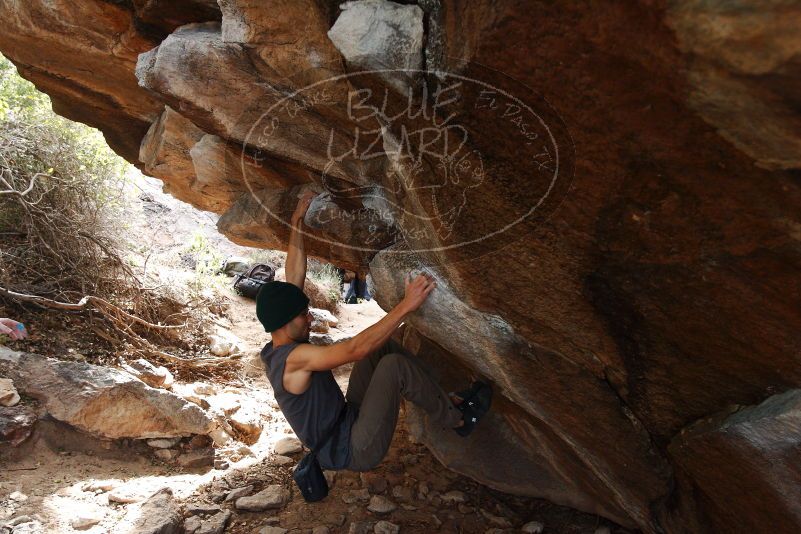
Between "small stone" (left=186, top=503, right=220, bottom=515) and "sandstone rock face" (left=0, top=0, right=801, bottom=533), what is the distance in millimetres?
1696

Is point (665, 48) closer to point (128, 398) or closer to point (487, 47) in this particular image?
point (487, 47)

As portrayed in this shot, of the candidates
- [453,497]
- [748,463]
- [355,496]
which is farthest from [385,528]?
[748,463]

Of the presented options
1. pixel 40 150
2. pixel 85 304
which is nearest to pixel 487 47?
pixel 85 304

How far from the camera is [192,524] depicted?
3.29m

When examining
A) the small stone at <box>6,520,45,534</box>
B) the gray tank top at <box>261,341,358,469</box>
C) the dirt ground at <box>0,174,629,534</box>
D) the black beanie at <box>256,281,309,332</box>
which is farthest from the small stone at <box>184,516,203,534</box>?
the black beanie at <box>256,281,309,332</box>

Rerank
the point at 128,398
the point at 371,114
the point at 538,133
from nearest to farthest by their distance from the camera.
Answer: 1. the point at 538,133
2. the point at 371,114
3. the point at 128,398

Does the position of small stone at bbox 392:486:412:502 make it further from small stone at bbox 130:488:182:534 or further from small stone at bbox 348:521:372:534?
small stone at bbox 130:488:182:534

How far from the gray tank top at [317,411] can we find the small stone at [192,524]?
829 millimetres

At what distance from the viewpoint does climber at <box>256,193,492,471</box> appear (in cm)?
293

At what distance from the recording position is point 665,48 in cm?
138

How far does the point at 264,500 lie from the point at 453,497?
127cm

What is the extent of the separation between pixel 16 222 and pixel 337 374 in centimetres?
355

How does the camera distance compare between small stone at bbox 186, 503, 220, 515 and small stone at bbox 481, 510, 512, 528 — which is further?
small stone at bbox 481, 510, 512, 528

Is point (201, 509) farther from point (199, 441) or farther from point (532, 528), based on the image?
point (532, 528)
